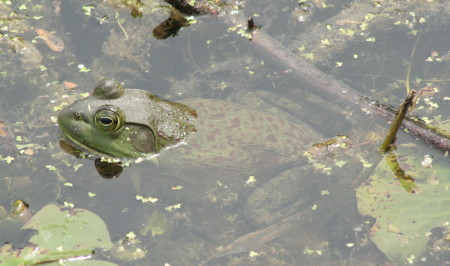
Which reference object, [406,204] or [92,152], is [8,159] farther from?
[406,204]

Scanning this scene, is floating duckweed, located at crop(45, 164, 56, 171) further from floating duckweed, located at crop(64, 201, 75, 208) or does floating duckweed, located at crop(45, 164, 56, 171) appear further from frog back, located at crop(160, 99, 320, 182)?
frog back, located at crop(160, 99, 320, 182)

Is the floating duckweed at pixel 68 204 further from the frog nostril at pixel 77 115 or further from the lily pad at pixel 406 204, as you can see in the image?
the lily pad at pixel 406 204

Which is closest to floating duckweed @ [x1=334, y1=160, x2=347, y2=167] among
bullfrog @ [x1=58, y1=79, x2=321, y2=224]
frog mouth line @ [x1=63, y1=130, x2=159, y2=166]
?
bullfrog @ [x1=58, y1=79, x2=321, y2=224]

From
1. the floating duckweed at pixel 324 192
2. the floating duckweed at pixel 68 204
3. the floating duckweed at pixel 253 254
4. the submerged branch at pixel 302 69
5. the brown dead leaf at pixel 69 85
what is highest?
the submerged branch at pixel 302 69

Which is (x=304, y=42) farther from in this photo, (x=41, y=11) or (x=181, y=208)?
(x=41, y=11)

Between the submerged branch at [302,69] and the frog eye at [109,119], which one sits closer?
the frog eye at [109,119]

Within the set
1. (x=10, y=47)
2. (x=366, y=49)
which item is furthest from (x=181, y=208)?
(x=366, y=49)

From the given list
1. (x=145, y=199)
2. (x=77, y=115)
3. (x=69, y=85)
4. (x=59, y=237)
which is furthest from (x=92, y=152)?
(x=69, y=85)

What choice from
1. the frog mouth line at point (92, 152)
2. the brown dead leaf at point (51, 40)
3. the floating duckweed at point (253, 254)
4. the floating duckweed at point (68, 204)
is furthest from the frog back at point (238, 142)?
the brown dead leaf at point (51, 40)
